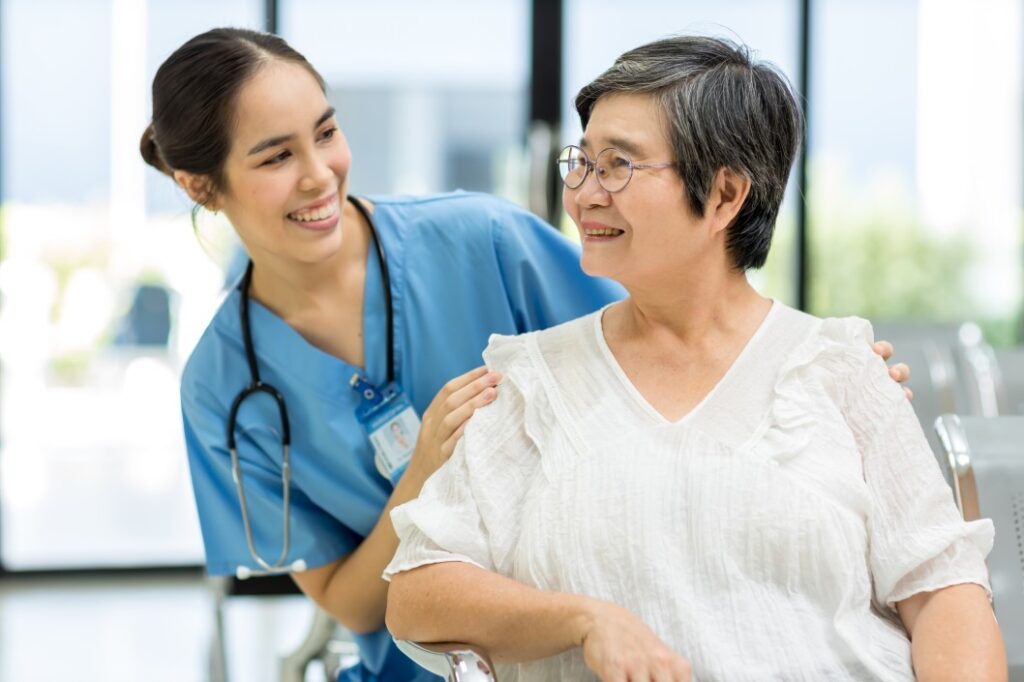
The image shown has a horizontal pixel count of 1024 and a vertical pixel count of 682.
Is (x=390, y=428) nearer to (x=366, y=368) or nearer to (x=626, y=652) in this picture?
(x=366, y=368)

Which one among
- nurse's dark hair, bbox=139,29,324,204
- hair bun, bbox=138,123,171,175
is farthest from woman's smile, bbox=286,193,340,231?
hair bun, bbox=138,123,171,175

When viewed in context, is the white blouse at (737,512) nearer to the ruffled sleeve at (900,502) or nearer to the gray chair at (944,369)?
the ruffled sleeve at (900,502)

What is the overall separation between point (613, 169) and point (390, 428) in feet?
1.91

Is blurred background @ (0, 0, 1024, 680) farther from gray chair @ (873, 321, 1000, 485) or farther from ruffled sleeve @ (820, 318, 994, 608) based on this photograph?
ruffled sleeve @ (820, 318, 994, 608)

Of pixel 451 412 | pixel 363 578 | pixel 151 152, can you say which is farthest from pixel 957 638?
pixel 151 152

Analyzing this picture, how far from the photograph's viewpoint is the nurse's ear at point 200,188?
1744mm

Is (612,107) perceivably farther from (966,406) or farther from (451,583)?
(966,406)

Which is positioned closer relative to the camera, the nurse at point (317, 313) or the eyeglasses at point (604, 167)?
the eyeglasses at point (604, 167)

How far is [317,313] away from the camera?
1.86 meters

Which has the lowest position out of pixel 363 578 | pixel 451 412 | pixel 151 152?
pixel 363 578

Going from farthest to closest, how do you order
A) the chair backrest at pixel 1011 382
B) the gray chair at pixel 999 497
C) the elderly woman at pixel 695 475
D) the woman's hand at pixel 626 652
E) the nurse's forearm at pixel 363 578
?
the chair backrest at pixel 1011 382 → the nurse's forearm at pixel 363 578 → the gray chair at pixel 999 497 → the elderly woman at pixel 695 475 → the woman's hand at pixel 626 652

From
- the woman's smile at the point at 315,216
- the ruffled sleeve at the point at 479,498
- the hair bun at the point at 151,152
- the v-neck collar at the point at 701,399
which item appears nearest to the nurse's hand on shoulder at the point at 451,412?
the ruffled sleeve at the point at 479,498

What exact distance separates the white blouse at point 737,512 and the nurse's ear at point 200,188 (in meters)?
0.59

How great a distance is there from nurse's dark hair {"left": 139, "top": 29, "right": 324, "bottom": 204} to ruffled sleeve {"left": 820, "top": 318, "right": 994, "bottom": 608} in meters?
0.89
